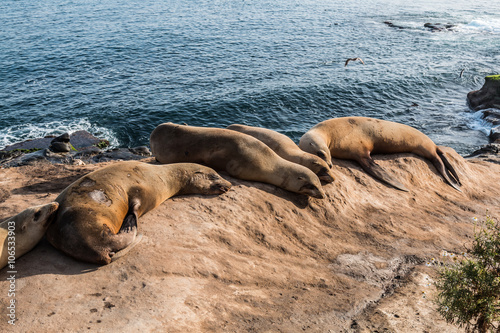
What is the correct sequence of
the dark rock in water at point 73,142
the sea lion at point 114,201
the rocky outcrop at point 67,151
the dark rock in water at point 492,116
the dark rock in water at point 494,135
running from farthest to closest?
1. the dark rock in water at point 492,116
2. the dark rock in water at point 494,135
3. the dark rock in water at point 73,142
4. the rocky outcrop at point 67,151
5. the sea lion at point 114,201

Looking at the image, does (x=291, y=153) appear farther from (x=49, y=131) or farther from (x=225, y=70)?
(x=225, y=70)

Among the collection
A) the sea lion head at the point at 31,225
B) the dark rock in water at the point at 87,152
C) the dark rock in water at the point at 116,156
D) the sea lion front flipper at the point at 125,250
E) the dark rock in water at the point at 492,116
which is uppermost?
the sea lion head at the point at 31,225

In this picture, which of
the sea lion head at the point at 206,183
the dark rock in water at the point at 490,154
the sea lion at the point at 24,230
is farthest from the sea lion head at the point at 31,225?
the dark rock in water at the point at 490,154

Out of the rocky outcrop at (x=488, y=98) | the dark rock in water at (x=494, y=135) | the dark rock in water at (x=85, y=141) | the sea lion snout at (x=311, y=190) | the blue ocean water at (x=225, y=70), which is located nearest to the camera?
the sea lion snout at (x=311, y=190)

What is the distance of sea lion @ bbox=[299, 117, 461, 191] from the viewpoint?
10.3 meters

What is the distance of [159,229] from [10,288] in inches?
85.6

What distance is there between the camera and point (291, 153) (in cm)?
960

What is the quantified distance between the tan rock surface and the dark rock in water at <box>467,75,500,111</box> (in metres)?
17.5

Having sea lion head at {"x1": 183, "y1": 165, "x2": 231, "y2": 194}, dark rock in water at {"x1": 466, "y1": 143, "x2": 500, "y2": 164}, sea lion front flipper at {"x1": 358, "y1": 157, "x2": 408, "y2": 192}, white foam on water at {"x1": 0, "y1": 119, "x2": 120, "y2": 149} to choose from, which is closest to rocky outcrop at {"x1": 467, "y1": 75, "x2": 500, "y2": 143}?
dark rock in water at {"x1": 466, "y1": 143, "x2": 500, "y2": 164}

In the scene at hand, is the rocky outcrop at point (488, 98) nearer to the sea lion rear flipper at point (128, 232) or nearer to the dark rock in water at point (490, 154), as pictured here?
the dark rock in water at point (490, 154)

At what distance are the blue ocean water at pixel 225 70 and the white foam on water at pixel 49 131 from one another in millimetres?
80

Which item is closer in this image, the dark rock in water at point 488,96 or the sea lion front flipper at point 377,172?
the sea lion front flipper at point 377,172

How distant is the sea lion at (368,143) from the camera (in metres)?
Result: 10.3

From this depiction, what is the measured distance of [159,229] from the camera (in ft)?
21.4
